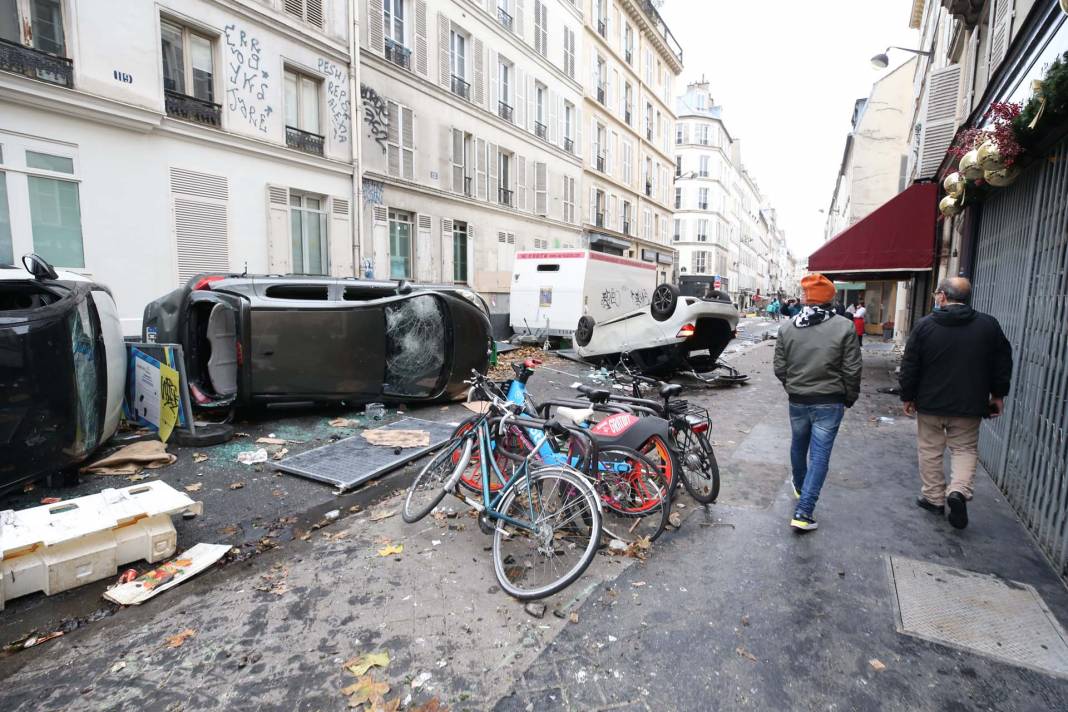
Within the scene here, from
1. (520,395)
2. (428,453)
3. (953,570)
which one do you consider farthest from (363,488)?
(953,570)

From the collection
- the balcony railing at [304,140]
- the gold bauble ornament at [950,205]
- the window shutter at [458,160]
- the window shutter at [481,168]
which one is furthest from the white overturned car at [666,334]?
the window shutter at [481,168]

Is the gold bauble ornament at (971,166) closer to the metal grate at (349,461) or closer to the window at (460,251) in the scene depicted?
the metal grate at (349,461)

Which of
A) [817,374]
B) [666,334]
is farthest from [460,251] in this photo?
[817,374]

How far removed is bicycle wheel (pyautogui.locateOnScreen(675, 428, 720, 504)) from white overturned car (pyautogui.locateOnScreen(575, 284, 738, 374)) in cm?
543

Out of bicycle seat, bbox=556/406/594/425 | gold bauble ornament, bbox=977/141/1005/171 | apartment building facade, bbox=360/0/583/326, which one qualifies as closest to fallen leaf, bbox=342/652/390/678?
bicycle seat, bbox=556/406/594/425

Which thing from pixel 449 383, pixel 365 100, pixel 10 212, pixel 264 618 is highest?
pixel 365 100

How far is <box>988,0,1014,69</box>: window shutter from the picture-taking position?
20.4ft

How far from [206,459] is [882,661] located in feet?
19.0

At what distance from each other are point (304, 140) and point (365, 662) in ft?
46.9

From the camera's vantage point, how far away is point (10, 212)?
368 inches

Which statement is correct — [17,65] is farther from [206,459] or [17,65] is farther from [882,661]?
[882,661]

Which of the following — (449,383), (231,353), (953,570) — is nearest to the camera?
(953,570)

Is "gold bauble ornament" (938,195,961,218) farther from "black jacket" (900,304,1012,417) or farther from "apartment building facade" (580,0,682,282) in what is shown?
"apartment building facade" (580,0,682,282)

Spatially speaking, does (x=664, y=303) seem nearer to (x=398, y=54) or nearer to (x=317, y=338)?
(x=317, y=338)
